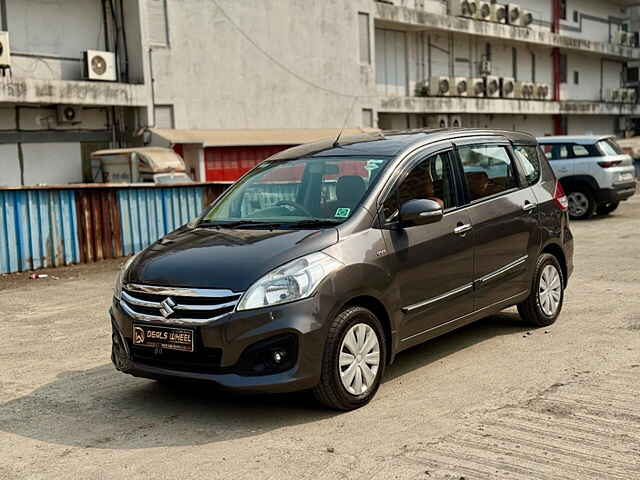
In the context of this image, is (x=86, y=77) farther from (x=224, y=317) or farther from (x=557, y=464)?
(x=557, y=464)

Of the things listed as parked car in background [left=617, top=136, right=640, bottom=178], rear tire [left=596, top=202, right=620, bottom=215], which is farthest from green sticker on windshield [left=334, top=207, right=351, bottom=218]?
parked car in background [left=617, top=136, right=640, bottom=178]

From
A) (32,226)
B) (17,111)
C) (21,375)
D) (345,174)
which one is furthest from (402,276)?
(17,111)

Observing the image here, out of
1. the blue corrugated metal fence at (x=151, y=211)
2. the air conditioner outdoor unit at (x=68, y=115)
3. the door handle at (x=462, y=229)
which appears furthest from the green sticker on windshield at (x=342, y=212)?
the air conditioner outdoor unit at (x=68, y=115)

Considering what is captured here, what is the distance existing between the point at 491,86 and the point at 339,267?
3321 cm

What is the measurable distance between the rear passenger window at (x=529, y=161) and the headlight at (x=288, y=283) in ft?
10.1

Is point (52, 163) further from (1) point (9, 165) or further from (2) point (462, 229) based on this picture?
(2) point (462, 229)

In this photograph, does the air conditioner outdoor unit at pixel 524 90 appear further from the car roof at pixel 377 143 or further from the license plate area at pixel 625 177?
the car roof at pixel 377 143

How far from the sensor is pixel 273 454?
4629mm

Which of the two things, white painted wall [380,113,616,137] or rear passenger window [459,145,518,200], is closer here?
rear passenger window [459,145,518,200]

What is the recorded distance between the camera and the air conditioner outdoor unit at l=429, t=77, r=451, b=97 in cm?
3384

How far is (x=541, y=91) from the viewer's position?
40.8m

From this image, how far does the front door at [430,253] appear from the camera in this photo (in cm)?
580

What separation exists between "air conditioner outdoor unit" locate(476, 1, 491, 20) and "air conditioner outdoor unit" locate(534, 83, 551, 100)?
5.52 m

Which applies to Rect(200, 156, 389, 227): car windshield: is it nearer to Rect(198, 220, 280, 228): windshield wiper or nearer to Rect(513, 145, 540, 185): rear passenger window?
Rect(198, 220, 280, 228): windshield wiper
